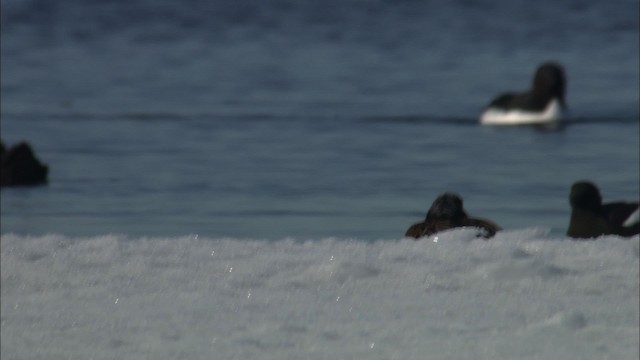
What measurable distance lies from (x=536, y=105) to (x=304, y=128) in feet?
12.9

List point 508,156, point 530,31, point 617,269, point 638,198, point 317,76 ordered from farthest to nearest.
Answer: point 530,31, point 317,76, point 508,156, point 638,198, point 617,269

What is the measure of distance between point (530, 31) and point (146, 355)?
3768 cm

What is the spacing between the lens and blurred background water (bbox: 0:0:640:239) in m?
12.7

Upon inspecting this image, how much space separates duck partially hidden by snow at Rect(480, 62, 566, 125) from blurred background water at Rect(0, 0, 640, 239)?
1.30 ft

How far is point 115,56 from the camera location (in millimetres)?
35906

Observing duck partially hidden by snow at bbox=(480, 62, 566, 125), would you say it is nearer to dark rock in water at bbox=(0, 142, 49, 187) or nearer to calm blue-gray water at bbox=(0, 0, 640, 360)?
calm blue-gray water at bbox=(0, 0, 640, 360)

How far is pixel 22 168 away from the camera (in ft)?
47.9

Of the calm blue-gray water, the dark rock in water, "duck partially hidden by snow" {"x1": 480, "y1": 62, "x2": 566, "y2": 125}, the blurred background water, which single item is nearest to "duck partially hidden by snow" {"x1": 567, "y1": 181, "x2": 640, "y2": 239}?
the calm blue-gray water

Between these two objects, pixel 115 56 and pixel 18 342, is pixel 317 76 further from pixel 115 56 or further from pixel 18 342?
pixel 18 342

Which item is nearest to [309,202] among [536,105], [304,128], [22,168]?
[22,168]

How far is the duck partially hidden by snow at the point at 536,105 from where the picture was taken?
20.2m

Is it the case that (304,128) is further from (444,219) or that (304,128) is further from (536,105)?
(444,219)

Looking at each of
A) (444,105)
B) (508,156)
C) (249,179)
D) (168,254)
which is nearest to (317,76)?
(444,105)

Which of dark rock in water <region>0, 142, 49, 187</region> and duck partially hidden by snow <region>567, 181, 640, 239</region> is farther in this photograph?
dark rock in water <region>0, 142, 49, 187</region>
